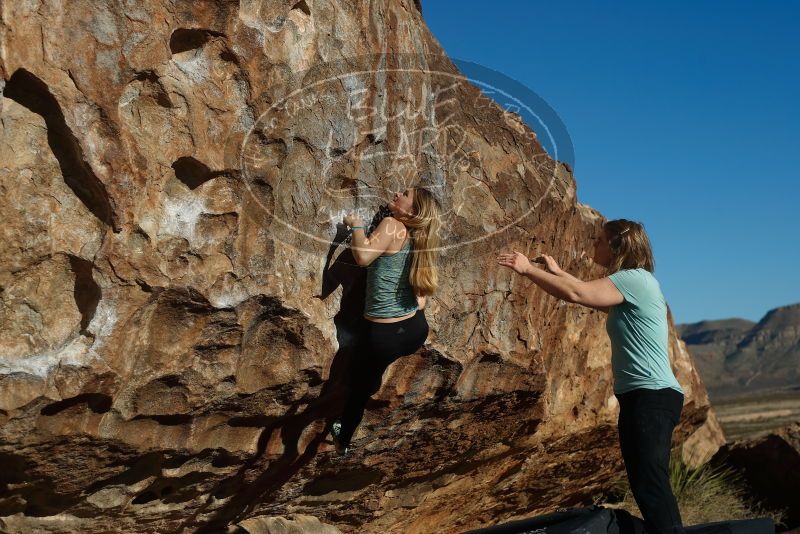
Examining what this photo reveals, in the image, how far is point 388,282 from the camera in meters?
5.42

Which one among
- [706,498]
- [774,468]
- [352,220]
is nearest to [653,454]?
[352,220]

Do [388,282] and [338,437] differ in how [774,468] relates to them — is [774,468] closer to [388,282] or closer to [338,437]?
[338,437]

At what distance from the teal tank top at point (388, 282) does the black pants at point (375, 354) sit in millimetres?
90

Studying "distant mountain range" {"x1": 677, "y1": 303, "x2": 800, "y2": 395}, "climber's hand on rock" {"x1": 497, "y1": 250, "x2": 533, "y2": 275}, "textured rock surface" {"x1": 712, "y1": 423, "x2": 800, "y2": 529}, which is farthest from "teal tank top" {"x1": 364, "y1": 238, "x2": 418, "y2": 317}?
"distant mountain range" {"x1": 677, "y1": 303, "x2": 800, "y2": 395}

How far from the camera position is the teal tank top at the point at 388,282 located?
5418 millimetres

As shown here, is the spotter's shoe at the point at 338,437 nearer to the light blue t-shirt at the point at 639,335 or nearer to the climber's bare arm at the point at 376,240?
the climber's bare arm at the point at 376,240

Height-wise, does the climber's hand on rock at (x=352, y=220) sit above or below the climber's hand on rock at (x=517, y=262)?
above

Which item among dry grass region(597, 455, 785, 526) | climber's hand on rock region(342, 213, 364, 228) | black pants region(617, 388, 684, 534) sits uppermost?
climber's hand on rock region(342, 213, 364, 228)

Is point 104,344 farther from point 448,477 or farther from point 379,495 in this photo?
point 448,477

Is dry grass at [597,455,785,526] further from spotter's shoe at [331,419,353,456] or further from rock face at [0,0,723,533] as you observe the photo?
spotter's shoe at [331,419,353,456]

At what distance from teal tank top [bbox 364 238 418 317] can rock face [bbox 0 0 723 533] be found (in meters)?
0.24

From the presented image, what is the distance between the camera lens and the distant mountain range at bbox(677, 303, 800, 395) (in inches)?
4072

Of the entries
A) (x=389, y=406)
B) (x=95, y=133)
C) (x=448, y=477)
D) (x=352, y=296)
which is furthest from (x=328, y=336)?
(x=448, y=477)

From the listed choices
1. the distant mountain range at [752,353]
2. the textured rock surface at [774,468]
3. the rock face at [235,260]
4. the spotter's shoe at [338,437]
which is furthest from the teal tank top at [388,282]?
the distant mountain range at [752,353]
